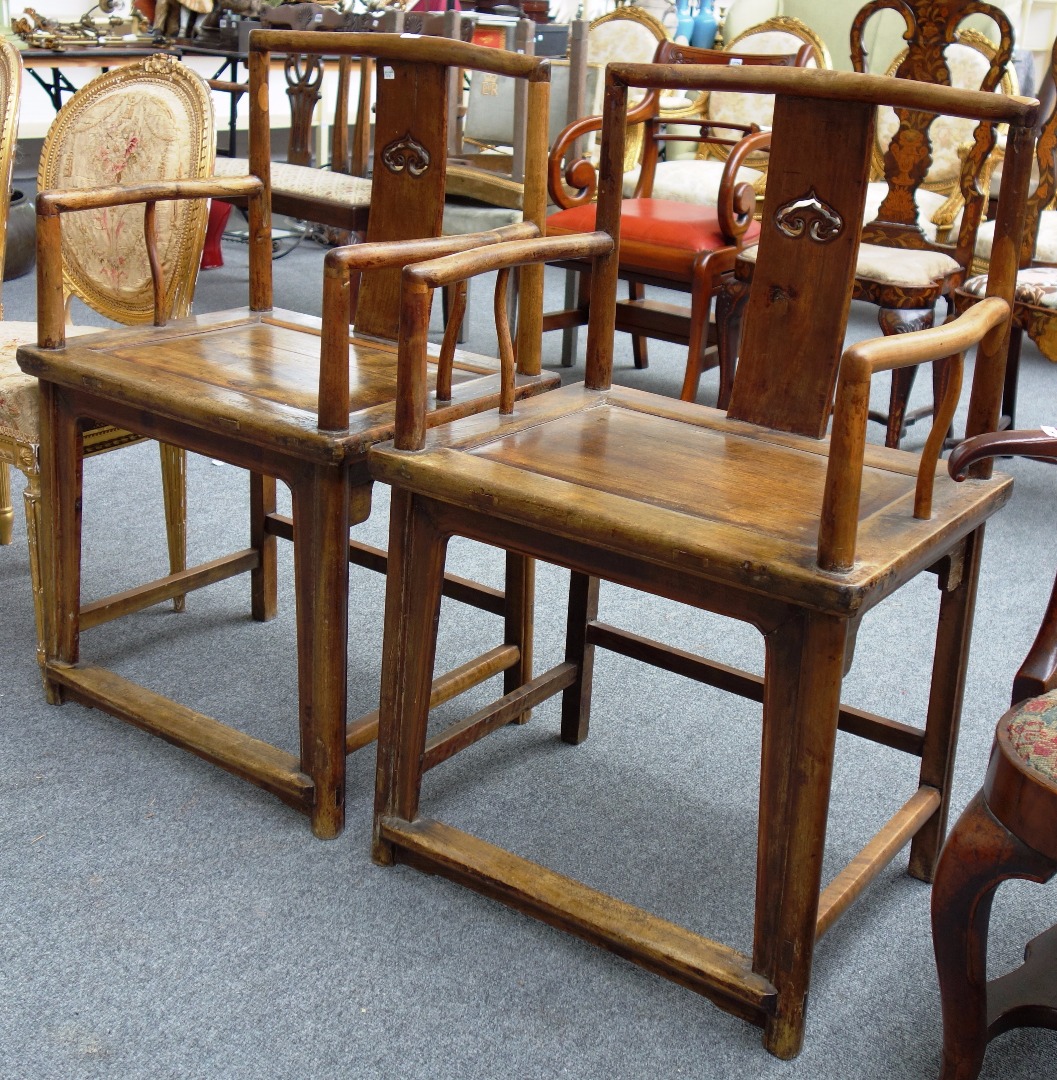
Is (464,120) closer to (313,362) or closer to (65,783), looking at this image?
(313,362)

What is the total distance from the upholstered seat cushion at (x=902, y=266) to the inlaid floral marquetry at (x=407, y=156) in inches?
53.0

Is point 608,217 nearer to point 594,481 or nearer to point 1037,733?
point 594,481

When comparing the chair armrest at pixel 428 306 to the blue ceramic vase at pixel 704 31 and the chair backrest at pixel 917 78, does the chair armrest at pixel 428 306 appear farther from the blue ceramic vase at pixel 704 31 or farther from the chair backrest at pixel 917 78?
the blue ceramic vase at pixel 704 31

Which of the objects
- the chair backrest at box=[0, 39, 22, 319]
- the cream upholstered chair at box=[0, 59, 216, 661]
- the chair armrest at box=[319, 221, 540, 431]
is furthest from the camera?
the chair backrest at box=[0, 39, 22, 319]

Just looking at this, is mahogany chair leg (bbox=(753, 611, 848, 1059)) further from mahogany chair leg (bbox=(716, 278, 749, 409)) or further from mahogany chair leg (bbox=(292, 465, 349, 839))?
mahogany chair leg (bbox=(716, 278, 749, 409))

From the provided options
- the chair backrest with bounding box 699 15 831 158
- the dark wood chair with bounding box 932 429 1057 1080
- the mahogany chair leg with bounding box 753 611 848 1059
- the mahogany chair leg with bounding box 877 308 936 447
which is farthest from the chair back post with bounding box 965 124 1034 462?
the chair backrest with bounding box 699 15 831 158

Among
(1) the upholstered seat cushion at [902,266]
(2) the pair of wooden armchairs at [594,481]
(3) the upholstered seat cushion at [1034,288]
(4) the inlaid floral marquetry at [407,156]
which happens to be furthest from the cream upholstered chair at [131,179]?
(3) the upholstered seat cushion at [1034,288]

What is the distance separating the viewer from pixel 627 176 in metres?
4.22

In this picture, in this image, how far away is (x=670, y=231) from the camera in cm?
319

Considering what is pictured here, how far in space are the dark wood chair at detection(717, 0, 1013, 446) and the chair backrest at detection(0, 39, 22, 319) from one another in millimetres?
1589

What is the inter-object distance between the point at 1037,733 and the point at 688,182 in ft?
10.1

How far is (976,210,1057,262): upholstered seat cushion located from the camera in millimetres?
3307

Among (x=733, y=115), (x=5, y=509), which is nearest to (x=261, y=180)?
(x=5, y=509)

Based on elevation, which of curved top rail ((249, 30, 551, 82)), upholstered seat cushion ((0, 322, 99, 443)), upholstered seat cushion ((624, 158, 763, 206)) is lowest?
upholstered seat cushion ((0, 322, 99, 443))
